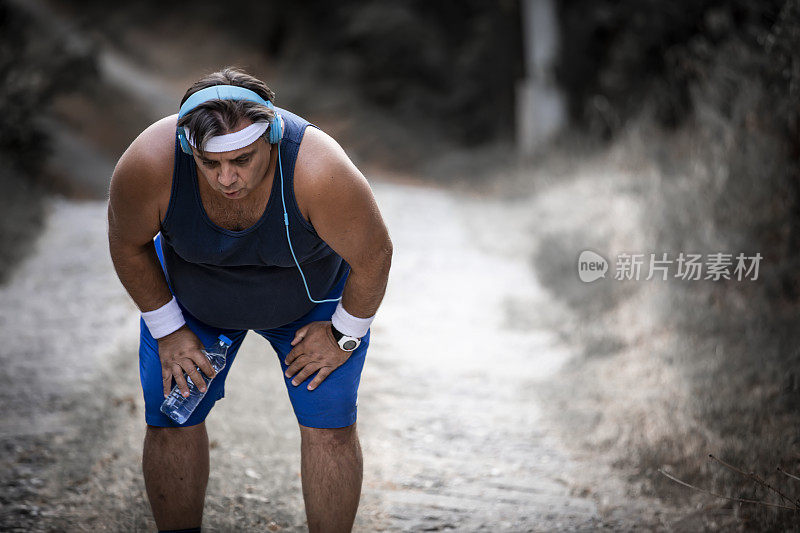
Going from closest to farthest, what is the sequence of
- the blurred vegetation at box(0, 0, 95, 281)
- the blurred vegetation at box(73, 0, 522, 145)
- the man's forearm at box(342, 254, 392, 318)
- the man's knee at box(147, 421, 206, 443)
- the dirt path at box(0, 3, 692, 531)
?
the man's forearm at box(342, 254, 392, 318), the man's knee at box(147, 421, 206, 443), the dirt path at box(0, 3, 692, 531), the blurred vegetation at box(0, 0, 95, 281), the blurred vegetation at box(73, 0, 522, 145)

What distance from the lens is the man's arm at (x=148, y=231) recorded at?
Answer: 1969 millimetres

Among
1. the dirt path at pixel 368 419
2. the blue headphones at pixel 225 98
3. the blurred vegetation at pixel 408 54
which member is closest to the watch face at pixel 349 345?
the blue headphones at pixel 225 98

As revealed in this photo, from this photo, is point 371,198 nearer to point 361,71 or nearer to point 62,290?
point 62,290

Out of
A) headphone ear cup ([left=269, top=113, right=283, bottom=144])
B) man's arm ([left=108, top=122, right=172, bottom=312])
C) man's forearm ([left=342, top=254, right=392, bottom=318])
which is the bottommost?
man's forearm ([left=342, top=254, right=392, bottom=318])

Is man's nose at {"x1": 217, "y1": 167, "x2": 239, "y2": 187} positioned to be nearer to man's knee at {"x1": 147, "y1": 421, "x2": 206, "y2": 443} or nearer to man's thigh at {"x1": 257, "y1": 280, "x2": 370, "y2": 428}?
man's thigh at {"x1": 257, "y1": 280, "x2": 370, "y2": 428}

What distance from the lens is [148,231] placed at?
208 cm

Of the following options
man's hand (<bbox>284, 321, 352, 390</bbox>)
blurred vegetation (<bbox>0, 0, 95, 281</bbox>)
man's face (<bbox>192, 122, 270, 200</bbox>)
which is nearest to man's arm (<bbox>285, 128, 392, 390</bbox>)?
man's hand (<bbox>284, 321, 352, 390</bbox>)

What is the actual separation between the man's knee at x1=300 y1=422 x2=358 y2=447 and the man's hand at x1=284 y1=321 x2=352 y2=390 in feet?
0.48

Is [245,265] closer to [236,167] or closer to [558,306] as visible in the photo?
[236,167]

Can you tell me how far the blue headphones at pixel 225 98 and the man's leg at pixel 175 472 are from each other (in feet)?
3.10

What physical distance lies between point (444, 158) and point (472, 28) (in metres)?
5.49

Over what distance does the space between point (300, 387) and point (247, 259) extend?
45cm

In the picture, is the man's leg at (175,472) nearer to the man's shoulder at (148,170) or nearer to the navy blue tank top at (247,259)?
the navy blue tank top at (247,259)

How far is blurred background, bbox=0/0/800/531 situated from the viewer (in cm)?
307
